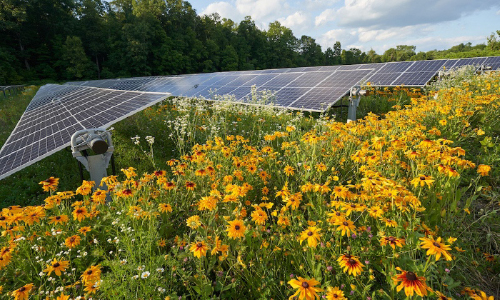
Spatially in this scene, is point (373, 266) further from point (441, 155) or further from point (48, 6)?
point (48, 6)

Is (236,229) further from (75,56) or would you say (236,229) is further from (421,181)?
(75,56)

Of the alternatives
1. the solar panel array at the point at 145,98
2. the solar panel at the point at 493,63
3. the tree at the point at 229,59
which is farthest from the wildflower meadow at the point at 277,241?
the tree at the point at 229,59

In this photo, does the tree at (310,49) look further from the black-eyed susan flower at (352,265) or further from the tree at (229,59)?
the black-eyed susan flower at (352,265)

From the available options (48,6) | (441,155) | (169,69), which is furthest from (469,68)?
(48,6)

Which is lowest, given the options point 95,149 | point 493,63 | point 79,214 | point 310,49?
point 79,214

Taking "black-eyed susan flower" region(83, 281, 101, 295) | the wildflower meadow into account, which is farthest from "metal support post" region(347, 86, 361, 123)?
"black-eyed susan flower" region(83, 281, 101, 295)

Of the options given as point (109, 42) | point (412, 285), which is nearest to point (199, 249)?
point (412, 285)

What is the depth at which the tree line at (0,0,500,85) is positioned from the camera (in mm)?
31812

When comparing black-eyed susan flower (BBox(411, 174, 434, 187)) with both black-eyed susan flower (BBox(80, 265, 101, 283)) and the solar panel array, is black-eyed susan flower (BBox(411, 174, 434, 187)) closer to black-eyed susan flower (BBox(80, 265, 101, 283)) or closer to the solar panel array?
black-eyed susan flower (BBox(80, 265, 101, 283))

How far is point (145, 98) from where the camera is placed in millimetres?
5465

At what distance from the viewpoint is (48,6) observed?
35.8m

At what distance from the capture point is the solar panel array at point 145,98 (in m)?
4.35

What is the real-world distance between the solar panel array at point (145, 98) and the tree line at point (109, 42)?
25.2 meters

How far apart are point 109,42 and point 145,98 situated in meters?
36.9
